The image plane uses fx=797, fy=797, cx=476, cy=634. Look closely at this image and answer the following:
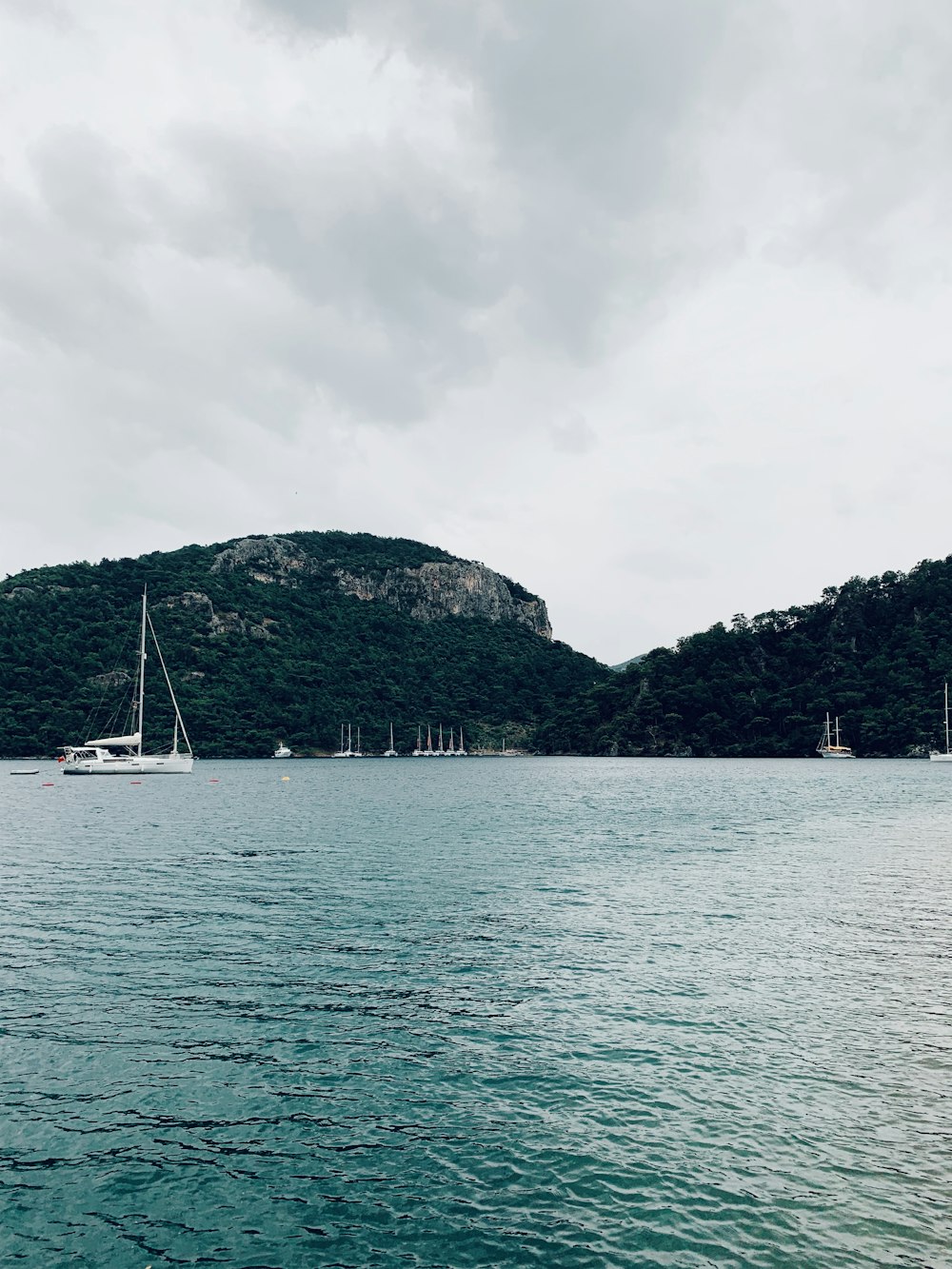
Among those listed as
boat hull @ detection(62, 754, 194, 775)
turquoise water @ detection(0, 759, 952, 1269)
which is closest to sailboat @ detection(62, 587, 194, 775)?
boat hull @ detection(62, 754, 194, 775)

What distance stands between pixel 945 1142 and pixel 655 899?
79.7 feet

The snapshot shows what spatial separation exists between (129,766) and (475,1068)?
147630 millimetres

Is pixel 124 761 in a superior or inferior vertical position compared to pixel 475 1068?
superior

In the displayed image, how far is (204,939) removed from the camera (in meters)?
32.2

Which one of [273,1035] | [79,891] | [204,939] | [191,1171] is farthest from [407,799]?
[191,1171]

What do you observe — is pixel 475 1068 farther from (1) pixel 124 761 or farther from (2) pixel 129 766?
(1) pixel 124 761

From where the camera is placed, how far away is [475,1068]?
19938mm

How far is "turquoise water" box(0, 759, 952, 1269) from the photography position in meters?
13.6

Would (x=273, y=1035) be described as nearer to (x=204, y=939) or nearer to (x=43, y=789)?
(x=204, y=939)

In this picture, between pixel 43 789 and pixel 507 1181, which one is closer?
pixel 507 1181

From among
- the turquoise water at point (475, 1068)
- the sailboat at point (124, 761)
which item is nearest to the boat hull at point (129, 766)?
the sailboat at point (124, 761)

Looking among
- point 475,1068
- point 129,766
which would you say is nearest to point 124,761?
point 129,766

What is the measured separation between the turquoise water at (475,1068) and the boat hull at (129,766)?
10821 cm

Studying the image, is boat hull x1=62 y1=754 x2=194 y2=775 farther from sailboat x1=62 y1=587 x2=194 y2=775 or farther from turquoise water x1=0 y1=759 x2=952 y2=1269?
turquoise water x1=0 y1=759 x2=952 y2=1269
